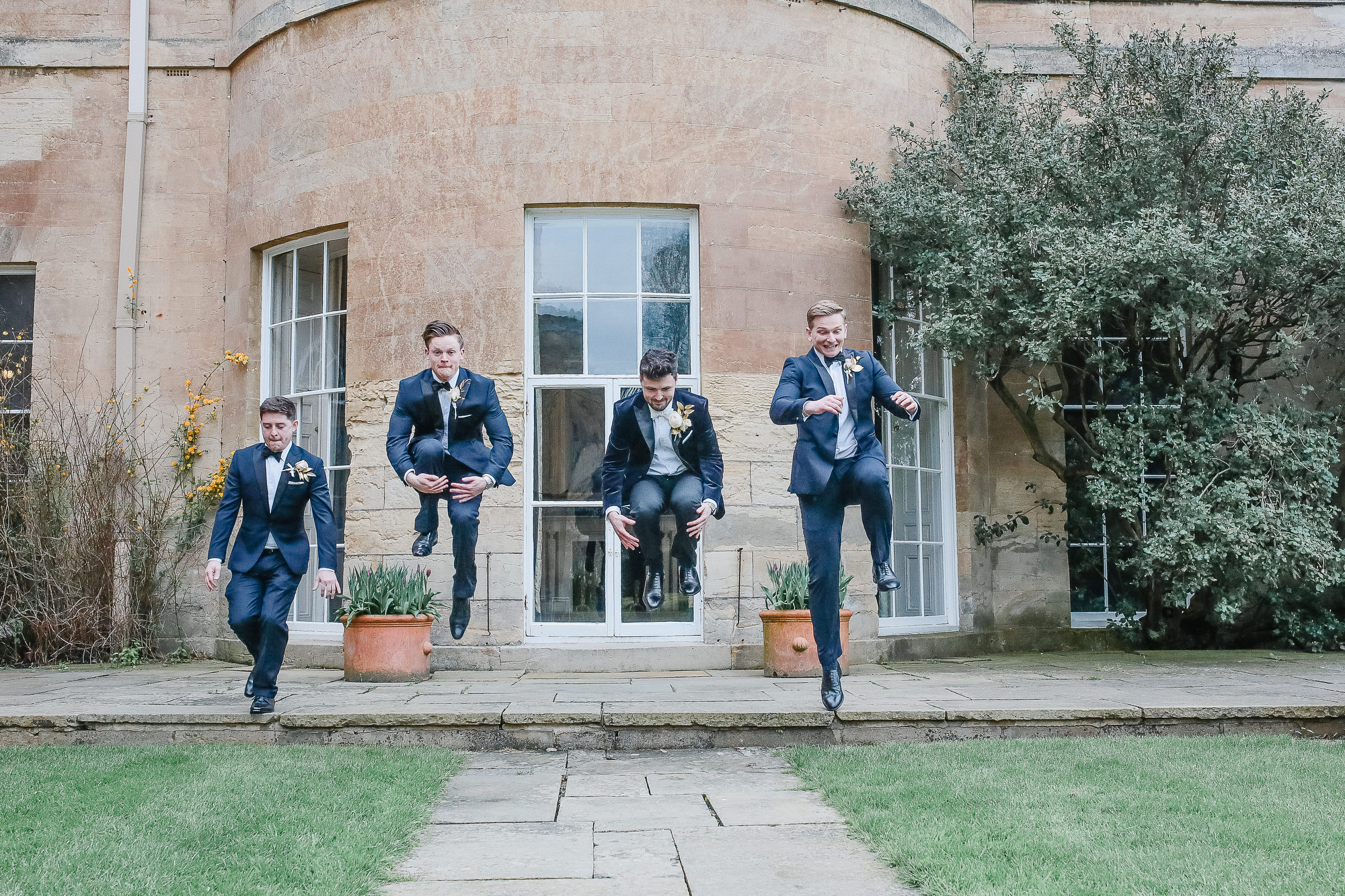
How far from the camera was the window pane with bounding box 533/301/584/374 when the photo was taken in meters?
7.98

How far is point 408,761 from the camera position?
4676 mm

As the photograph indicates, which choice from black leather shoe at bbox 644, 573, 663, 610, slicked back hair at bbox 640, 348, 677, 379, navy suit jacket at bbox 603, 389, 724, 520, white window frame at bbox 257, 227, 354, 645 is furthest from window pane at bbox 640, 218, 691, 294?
black leather shoe at bbox 644, 573, 663, 610

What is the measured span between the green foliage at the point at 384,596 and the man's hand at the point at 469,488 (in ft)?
6.13

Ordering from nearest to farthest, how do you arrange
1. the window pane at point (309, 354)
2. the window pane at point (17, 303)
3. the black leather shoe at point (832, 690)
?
the black leather shoe at point (832, 690) < the window pane at point (309, 354) < the window pane at point (17, 303)

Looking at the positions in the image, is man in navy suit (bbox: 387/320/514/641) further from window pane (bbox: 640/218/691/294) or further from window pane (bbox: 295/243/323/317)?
window pane (bbox: 295/243/323/317)

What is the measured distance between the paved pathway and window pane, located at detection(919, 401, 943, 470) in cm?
465

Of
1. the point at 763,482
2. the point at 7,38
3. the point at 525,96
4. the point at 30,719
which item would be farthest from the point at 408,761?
the point at 7,38

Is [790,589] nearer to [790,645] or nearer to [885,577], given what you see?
[790,645]

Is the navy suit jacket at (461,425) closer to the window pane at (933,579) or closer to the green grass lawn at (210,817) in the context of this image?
the green grass lawn at (210,817)

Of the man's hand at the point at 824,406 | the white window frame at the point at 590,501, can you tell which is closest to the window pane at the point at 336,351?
the white window frame at the point at 590,501

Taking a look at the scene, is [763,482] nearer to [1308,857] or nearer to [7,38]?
[1308,857]

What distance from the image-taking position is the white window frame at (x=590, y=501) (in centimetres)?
780

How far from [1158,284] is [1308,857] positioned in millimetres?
5294

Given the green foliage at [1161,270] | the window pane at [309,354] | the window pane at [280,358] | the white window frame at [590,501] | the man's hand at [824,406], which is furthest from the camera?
the window pane at [280,358]
